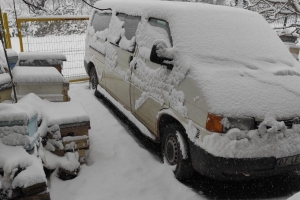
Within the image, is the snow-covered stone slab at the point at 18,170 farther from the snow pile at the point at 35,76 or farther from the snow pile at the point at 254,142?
the snow pile at the point at 254,142

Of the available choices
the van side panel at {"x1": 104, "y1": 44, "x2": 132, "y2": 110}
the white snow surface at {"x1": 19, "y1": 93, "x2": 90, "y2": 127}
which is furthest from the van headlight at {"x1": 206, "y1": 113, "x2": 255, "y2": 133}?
the van side panel at {"x1": 104, "y1": 44, "x2": 132, "y2": 110}

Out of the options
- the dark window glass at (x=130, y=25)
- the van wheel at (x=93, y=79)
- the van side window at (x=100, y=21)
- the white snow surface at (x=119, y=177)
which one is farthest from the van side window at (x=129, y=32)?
the van wheel at (x=93, y=79)

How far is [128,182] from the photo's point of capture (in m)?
3.21

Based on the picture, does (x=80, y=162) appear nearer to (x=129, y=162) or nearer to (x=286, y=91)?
(x=129, y=162)

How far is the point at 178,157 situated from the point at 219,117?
862mm

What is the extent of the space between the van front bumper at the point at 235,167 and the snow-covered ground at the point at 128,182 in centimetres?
47

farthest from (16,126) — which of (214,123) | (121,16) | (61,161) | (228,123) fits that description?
(121,16)

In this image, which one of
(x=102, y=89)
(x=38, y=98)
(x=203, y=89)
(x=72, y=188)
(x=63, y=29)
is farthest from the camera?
(x=63, y=29)

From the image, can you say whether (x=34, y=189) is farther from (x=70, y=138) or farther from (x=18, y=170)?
(x=70, y=138)

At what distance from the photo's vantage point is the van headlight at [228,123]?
2543 millimetres

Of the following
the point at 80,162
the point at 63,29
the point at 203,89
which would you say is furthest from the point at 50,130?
the point at 63,29

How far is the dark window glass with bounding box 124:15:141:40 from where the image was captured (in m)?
4.20

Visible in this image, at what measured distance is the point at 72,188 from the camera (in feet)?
9.98

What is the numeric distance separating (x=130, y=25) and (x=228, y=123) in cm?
255
